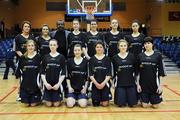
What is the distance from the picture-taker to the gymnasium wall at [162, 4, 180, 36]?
26.3 meters

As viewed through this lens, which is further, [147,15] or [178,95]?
[147,15]

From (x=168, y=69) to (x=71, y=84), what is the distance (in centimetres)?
1001

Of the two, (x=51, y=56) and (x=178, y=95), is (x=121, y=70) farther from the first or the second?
(x=178, y=95)

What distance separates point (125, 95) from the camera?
24.5 ft

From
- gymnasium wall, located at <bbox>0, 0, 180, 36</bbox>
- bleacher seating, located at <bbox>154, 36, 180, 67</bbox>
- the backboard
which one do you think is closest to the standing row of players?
bleacher seating, located at <bbox>154, 36, 180, 67</bbox>

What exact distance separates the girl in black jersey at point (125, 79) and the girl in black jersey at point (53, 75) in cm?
110

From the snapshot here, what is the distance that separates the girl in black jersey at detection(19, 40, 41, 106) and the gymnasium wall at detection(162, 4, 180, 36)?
19898 millimetres

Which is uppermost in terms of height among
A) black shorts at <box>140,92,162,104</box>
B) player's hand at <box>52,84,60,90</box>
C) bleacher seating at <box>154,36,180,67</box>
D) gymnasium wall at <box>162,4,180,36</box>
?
gymnasium wall at <box>162,4,180,36</box>

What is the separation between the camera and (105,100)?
7.51m

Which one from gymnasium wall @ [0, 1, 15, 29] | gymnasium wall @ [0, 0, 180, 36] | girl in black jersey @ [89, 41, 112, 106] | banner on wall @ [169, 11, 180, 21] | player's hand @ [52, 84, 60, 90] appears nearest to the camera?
player's hand @ [52, 84, 60, 90]

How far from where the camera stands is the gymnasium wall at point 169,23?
26.3 meters

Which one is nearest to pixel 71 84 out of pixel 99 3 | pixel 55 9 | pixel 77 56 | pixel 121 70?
pixel 77 56

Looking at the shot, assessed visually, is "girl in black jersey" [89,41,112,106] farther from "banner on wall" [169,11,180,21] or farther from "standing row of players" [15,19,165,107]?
"banner on wall" [169,11,180,21]

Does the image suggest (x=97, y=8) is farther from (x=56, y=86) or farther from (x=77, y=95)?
(x=56, y=86)
